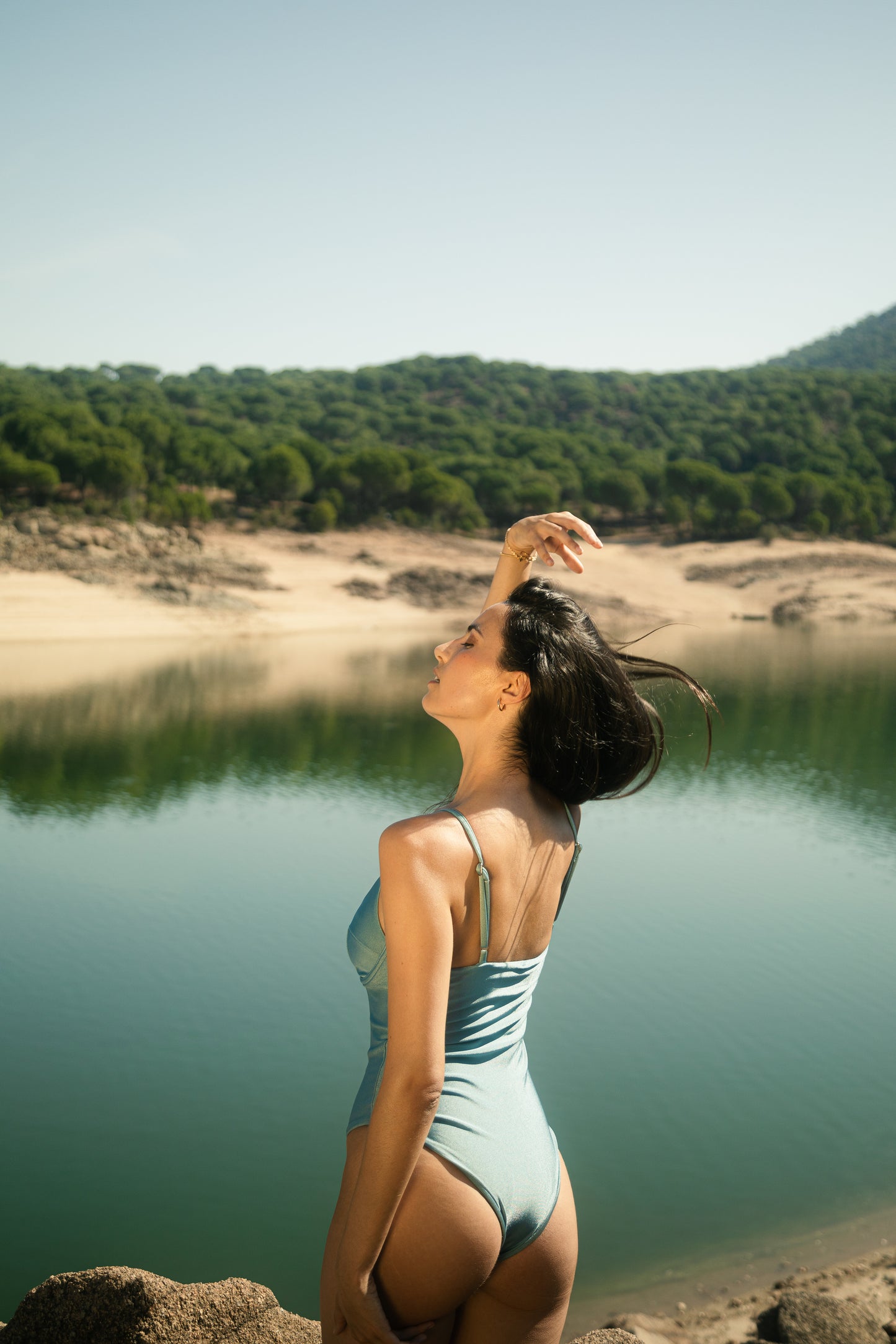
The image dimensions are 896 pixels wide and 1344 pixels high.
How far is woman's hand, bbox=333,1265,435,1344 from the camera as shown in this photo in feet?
4.06

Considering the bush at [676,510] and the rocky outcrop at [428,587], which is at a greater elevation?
the bush at [676,510]

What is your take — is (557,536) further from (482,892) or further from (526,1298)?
(526,1298)

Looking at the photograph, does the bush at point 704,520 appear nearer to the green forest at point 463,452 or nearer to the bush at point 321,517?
the green forest at point 463,452

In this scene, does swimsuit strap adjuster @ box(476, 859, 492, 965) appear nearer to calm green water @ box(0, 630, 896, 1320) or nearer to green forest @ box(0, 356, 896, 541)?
calm green water @ box(0, 630, 896, 1320)

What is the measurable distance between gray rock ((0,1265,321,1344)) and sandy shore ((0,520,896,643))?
24442 mm

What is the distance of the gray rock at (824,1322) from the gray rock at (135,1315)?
5.36 feet

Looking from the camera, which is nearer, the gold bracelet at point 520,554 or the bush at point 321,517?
the gold bracelet at point 520,554

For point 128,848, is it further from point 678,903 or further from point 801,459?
point 801,459

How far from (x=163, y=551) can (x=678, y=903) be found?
25.6 meters

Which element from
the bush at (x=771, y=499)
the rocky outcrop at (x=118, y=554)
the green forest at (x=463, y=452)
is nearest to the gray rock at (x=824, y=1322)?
the rocky outcrop at (x=118, y=554)

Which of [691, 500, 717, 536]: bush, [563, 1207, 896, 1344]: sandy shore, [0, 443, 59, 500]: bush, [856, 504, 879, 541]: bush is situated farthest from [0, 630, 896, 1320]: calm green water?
[856, 504, 879, 541]: bush

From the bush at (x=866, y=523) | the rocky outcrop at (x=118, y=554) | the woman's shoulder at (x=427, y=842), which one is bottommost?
the rocky outcrop at (x=118, y=554)

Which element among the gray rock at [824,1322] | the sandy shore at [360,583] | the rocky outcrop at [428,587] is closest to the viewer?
the gray rock at [824,1322]

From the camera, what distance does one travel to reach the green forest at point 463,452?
117 feet
